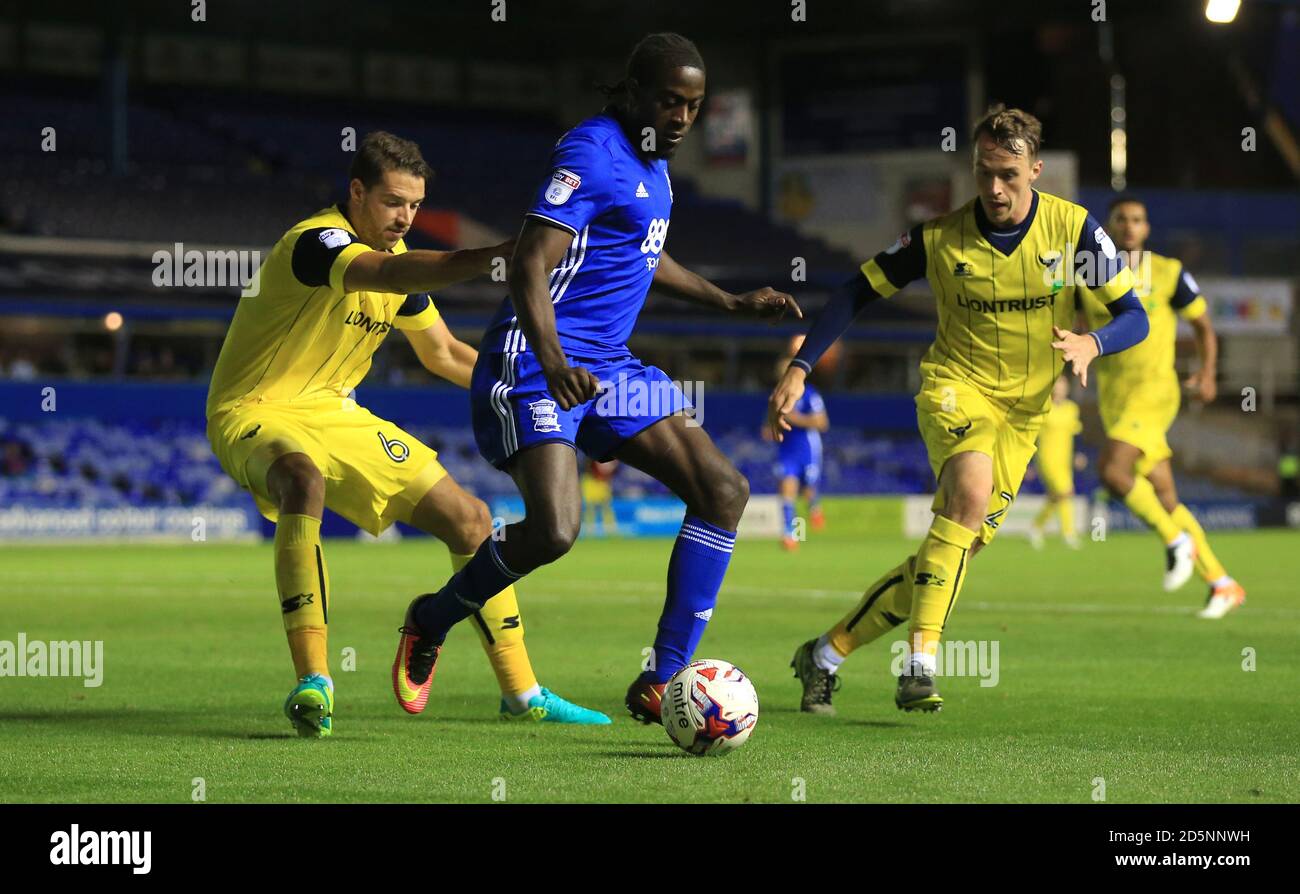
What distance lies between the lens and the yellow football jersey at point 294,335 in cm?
683

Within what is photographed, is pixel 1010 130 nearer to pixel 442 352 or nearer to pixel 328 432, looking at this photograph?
pixel 442 352

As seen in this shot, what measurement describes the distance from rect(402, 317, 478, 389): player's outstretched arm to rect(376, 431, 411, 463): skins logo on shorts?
422mm

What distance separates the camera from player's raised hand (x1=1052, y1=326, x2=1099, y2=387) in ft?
21.6

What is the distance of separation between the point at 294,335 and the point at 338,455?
0.52m

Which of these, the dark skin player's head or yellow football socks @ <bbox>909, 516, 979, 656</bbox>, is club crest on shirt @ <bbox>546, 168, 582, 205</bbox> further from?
yellow football socks @ <bbox>909, 516, 979, 656</bbox>

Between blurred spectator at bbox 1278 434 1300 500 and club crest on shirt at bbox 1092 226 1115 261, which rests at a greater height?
blurred spectator at bbox 1278 434 1300 500

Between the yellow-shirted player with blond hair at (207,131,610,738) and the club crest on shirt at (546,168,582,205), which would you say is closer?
the club crest on shirt at (546,168,582,205)

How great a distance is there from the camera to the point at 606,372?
244 inches

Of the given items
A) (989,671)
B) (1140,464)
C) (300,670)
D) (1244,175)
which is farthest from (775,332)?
(300,670)

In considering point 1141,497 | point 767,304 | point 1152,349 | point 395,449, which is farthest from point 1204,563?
point 395,449

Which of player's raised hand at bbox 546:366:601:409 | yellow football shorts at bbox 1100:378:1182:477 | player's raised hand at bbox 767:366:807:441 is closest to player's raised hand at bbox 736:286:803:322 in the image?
player's raised hand at bbox 767:366:807:441
